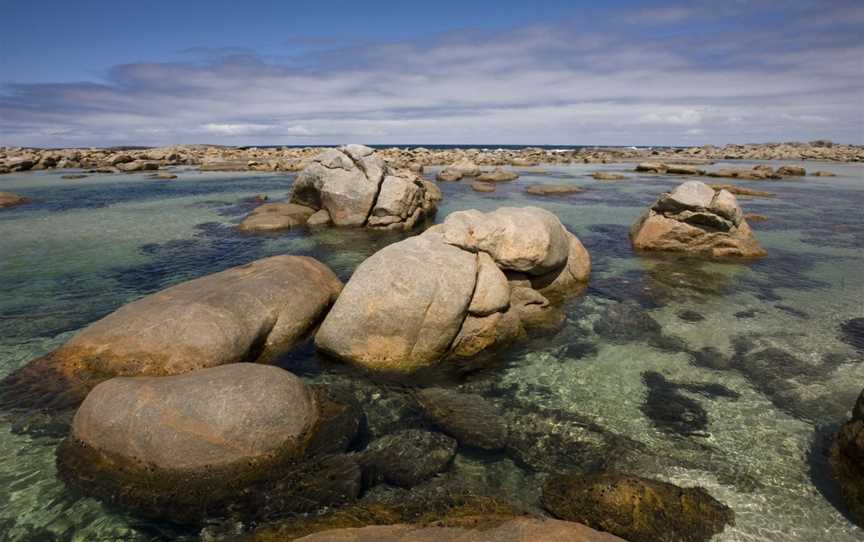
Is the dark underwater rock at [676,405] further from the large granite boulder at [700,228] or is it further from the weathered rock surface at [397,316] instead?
the large granite boulder at [700,228]

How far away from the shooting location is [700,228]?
1834 centimetres

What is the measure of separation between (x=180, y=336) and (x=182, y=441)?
8.91 ft

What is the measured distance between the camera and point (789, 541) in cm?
530

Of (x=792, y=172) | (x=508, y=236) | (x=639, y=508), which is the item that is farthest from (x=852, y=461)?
(x=792, y=172)

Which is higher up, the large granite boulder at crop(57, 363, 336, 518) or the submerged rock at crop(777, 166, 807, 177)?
the submerged rock at crop(777, 166, 807, 177)

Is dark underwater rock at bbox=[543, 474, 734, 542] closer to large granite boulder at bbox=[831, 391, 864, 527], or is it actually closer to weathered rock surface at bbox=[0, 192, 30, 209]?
large granite boulder at bbox=[831, 391, 864, 527]

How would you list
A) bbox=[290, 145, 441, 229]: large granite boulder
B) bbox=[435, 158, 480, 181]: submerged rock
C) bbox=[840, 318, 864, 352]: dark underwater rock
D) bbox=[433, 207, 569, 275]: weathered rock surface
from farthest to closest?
bbox=[435, 158, 480, 181]: submerged rock → bbox=[290, 145, 441, 229]: large granite boulder → bbox=[433, 207, 569, 275]: weathered rock surface → bbox=[840, 318, 864, 352]: dark underwater rock

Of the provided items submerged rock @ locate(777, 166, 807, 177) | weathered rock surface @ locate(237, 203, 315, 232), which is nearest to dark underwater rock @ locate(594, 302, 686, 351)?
weathered rock surface @ locate(237, 203, 315, 232)

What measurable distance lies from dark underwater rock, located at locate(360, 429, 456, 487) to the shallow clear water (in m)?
0.31

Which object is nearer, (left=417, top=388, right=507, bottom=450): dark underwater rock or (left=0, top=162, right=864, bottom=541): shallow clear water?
(left=0, top=162, right=864, bottom=541): shallow clear water

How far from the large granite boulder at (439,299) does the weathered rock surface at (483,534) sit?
4.37 meters

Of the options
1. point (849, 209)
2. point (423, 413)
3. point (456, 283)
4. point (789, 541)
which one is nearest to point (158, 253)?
point (456, 283)

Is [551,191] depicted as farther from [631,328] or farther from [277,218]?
[631,328]

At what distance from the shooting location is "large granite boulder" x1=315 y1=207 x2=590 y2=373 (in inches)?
361
